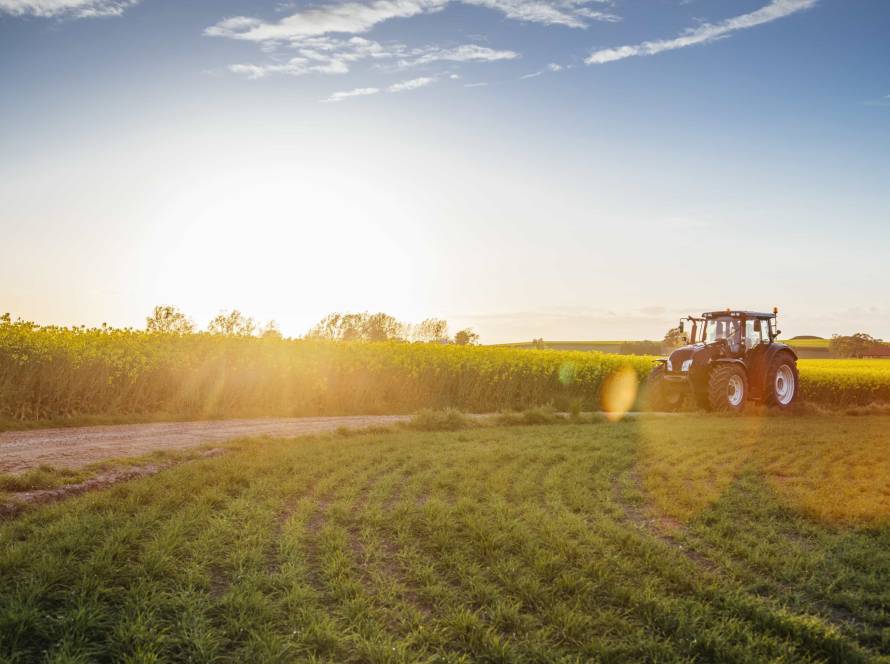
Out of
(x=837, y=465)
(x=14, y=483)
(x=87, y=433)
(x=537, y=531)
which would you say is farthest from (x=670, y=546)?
(x=87, y=433)

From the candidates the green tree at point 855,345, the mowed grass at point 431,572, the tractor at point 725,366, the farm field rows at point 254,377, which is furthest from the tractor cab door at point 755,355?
the green tree at point 855,345

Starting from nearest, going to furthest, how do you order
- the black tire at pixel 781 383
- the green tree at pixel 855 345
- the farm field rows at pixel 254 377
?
the farm field rows at pixel 254 377 → the black tire at pixel 781 383 → the green tree at pixel 855 345

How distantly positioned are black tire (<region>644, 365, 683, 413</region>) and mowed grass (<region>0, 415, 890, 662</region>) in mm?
10533

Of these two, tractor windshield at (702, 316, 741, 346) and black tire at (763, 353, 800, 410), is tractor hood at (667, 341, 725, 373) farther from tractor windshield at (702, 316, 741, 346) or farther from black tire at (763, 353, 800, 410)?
black tire at (763, 353, 800, 410)

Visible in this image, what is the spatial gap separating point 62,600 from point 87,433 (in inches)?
361

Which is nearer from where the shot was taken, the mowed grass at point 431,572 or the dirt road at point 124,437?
the mowed grass at point 431,572

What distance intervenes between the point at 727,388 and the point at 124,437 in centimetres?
1547

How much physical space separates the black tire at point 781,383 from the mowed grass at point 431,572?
38.6 ft

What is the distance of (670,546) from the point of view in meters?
7.00

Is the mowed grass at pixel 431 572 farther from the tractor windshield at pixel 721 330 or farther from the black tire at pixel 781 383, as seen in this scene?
the black tire at pixel 781 383

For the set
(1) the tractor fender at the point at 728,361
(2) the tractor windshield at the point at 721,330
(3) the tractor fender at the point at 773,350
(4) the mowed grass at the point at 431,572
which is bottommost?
(4) the mowed grass at the point at 431,572

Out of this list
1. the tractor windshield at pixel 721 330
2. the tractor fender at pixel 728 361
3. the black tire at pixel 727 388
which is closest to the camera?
the black tire at pixel 727 388

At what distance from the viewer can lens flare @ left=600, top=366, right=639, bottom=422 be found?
27.2 metres

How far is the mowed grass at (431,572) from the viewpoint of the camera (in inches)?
188
